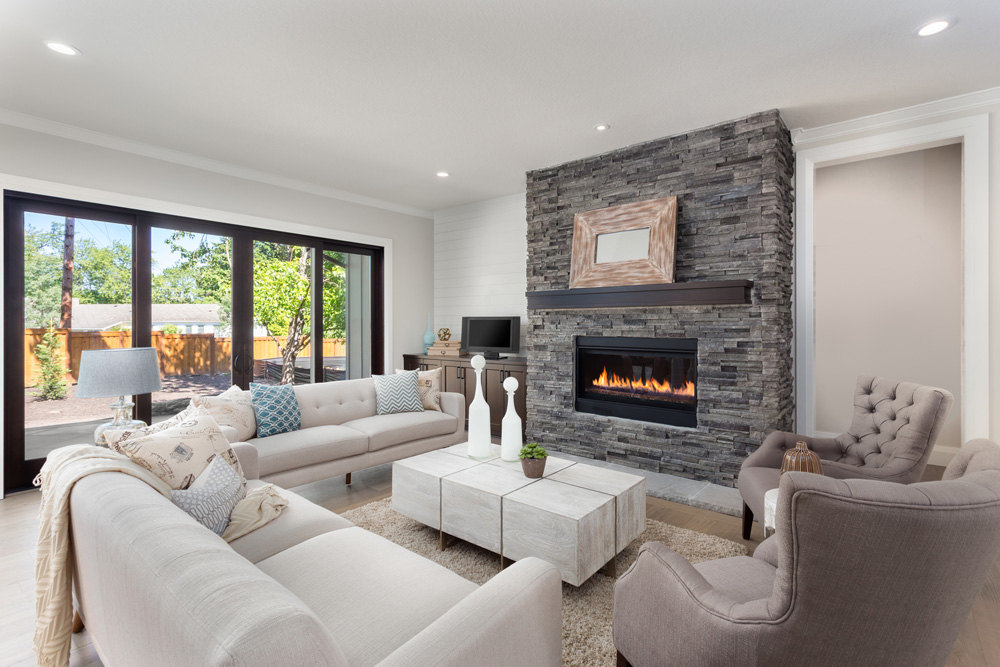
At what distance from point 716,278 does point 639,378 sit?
1.06 m

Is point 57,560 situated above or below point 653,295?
below

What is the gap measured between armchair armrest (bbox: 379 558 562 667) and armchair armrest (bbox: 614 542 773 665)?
0.28m

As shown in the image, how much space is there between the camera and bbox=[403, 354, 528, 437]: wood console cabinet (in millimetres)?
4984

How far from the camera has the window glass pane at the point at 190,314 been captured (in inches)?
164

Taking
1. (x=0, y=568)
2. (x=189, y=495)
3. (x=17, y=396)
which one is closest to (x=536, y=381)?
(x=189, y=495)

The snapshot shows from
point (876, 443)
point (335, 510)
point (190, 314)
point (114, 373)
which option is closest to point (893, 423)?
point (876, 443)

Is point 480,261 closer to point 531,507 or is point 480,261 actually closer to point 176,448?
point 531,507

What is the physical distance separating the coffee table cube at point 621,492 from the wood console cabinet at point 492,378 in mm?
2123

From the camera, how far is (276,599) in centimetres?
80

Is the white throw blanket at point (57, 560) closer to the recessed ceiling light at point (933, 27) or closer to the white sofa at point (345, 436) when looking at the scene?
the white sofa at point (345, 436)

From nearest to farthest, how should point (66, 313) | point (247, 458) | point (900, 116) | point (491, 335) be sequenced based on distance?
1. point (247, 458)
2. point (900, 116)
3. point (66, 313)
4. point (491, 335)

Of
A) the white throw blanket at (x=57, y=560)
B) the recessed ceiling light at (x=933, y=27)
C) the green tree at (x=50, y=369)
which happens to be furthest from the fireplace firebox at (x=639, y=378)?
the green tree at (x=50, y=369)

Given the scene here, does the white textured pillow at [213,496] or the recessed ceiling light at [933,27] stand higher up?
the recessed ceiling light at [933,27]

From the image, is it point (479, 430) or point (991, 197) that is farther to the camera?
point (991, 197)
